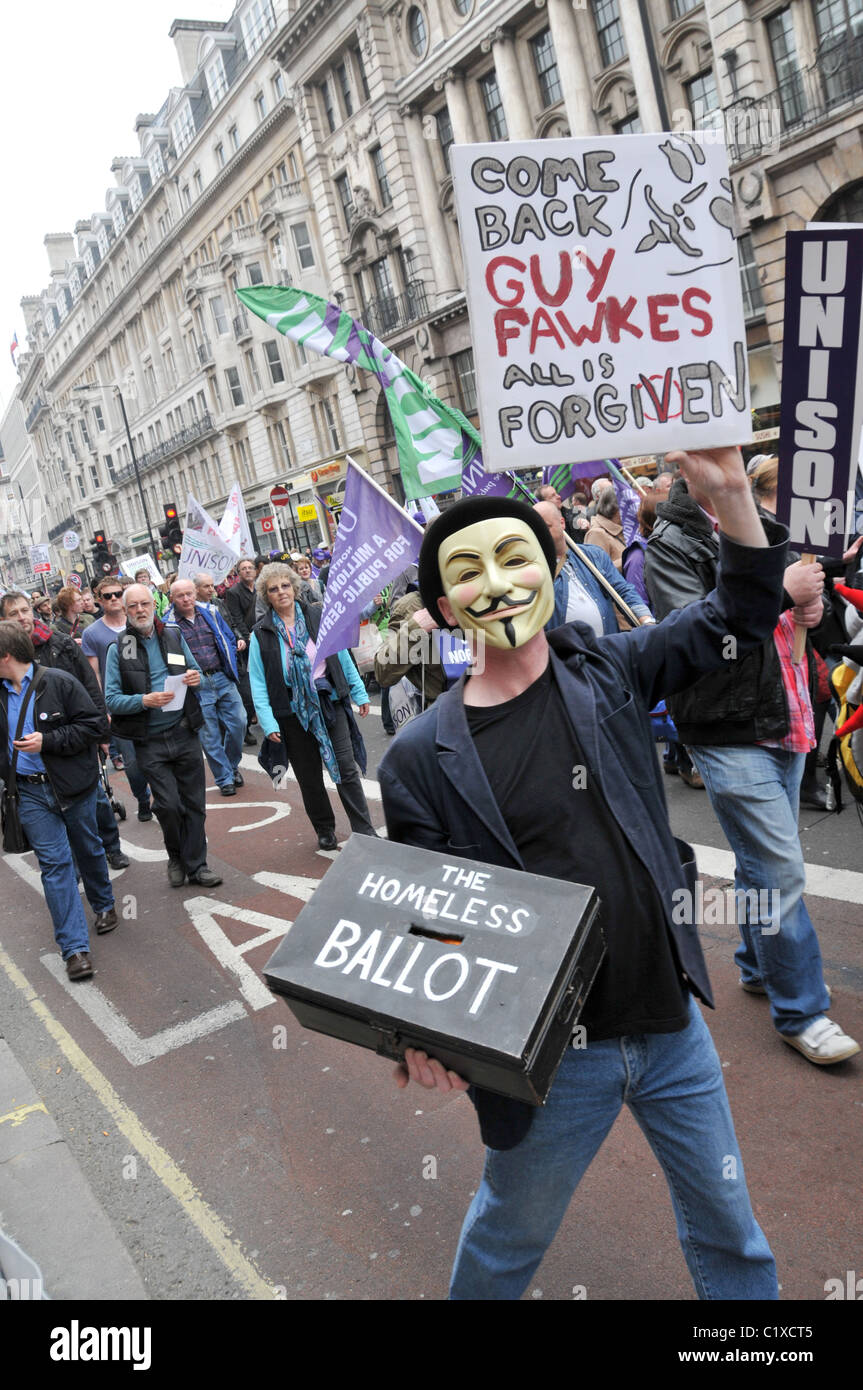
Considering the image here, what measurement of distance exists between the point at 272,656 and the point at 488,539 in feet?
15.9

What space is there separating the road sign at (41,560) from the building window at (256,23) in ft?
78.4

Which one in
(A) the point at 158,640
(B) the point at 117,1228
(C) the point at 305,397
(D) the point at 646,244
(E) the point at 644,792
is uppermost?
(C) the point at 305,397

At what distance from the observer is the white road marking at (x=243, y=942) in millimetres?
5090

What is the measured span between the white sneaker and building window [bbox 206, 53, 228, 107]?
161ft

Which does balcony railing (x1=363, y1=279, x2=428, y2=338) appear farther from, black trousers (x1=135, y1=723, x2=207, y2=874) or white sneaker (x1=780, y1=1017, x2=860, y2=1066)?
white sneaker (x1=780, y1=1017, x2=860, y2=1066)

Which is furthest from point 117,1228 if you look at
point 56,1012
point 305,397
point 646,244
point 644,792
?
point 305,397

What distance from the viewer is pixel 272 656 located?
6902 mm

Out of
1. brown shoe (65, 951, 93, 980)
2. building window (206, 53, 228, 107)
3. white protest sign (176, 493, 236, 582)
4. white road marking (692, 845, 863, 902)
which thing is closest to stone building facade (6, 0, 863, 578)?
building window (206, 53, 228, 107)

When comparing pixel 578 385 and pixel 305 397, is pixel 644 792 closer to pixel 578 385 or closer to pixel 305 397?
Result: pixel 578 385

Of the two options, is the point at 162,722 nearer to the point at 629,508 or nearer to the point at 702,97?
the point at 629,508

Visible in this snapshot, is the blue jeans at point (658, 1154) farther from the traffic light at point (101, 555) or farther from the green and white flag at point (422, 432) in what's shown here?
the traffic light at point (101, 555)

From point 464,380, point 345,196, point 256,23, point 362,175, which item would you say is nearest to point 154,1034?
point 464,380

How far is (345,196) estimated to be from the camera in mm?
34781

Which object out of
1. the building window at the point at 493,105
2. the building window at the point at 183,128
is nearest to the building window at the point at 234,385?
the building window at the point at 183,128
